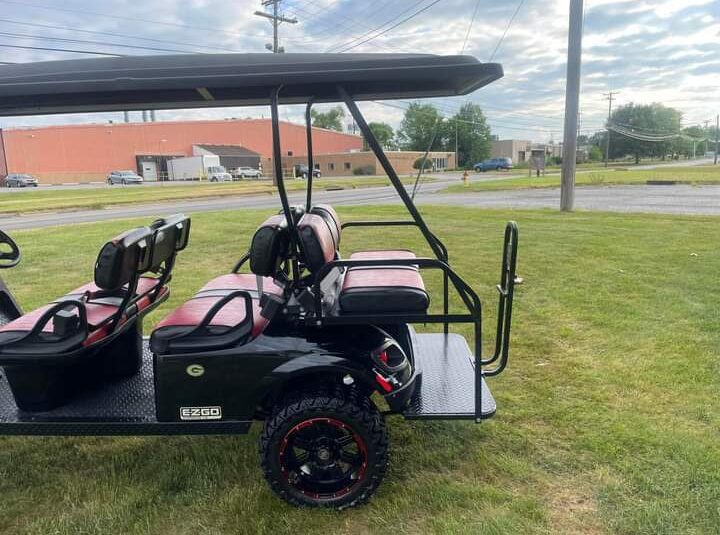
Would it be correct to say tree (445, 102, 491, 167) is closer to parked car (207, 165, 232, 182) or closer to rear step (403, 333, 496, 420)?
rear step (403, 333, 496, 420)

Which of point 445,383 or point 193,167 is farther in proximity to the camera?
point 193,167

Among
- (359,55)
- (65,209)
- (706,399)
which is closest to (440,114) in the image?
(359,55)

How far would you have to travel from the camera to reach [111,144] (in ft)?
164

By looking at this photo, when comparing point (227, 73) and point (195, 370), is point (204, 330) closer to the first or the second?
point (195, 370)

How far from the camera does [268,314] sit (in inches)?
87.7

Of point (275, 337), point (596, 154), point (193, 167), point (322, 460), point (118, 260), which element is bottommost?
point (322, 460)

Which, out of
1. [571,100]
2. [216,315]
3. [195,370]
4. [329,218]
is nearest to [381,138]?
[329,218]

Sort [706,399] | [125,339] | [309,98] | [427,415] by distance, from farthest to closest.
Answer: [706,399]
[125,339]
[309,98]
[427,415]

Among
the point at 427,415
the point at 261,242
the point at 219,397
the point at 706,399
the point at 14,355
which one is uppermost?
the point at 261,242

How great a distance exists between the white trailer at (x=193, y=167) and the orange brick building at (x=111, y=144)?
183 centimetres

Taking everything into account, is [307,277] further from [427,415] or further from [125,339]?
[125,339]

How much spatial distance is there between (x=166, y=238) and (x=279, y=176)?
89 cm

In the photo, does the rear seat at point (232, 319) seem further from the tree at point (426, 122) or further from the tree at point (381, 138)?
the tree at point (426, 122)

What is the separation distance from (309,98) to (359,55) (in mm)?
386
